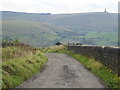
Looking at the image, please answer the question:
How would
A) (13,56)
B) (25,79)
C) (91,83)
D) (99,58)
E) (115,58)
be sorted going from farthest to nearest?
1. (99,58)
2. (13,56)
3. (115,58)
4. (25,79)
5. (91,83)

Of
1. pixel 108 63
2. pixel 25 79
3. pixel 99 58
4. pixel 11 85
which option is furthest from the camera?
pixel 99 58

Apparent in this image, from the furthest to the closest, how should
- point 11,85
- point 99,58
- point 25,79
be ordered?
point 99,58, point 25,79, point 11,85

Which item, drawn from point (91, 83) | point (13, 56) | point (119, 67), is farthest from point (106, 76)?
point (13, 56)

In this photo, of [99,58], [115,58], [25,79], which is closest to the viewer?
[25,79]

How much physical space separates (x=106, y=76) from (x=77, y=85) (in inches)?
138

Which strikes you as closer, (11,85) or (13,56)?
(11,85)

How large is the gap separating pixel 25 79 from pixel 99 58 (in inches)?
411

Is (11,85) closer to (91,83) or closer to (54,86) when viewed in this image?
(54,86)

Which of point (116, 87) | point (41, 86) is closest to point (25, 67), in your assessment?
point (41, 86)

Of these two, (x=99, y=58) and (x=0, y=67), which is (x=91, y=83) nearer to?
(x=0, y=67)

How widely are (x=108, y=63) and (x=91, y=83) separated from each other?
5559 millimetres

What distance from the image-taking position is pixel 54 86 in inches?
599

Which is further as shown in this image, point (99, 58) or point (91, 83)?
point (99, 58)

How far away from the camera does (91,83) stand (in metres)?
16.4
